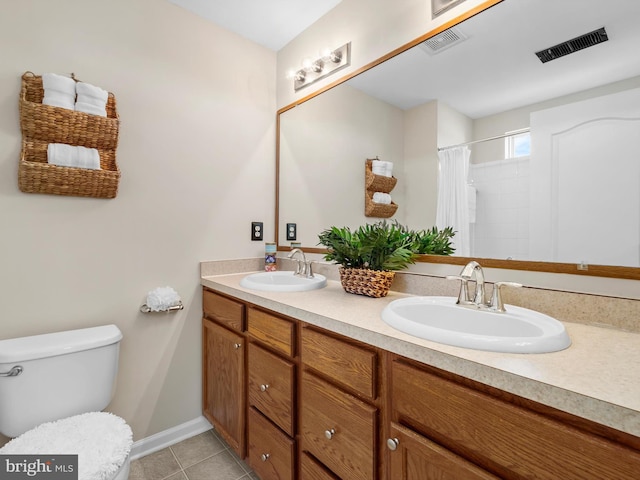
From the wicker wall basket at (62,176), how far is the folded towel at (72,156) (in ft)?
0.07

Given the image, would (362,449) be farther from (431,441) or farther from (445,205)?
(445,205)

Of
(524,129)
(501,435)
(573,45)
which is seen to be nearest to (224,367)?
(501,435)

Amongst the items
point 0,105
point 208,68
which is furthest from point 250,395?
point 208,68

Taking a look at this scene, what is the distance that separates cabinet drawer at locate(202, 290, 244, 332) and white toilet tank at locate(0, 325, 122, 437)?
0.46 meters

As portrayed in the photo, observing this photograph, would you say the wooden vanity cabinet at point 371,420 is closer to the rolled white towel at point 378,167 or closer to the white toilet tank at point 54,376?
the white toilet tank at point 54,376

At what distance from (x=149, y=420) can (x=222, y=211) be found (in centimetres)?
123

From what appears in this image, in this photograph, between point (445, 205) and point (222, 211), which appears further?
point (222, 211)

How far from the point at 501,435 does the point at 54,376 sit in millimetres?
1551

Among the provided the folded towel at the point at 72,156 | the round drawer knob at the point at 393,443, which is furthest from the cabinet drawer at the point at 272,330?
the folded towel at the point at 72,156

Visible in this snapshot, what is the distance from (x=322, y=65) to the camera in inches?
75.1

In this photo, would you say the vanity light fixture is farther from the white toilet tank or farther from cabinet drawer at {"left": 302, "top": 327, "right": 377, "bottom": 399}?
the white toilet tank

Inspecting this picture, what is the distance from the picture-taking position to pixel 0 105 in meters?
1.33

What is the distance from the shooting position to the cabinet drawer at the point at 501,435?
21.0 inches

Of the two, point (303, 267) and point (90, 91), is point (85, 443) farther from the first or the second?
point (90, 91)
